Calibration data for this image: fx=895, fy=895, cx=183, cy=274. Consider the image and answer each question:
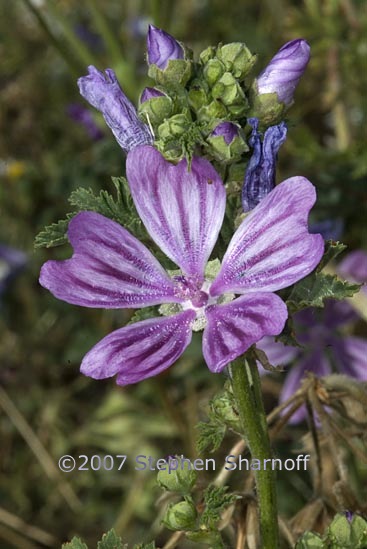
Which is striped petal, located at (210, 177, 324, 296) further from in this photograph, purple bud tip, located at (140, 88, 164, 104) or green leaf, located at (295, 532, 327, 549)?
green leaf, located at (295, 532, 327, 549)

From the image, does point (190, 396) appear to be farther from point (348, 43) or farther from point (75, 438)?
point (348, 43)

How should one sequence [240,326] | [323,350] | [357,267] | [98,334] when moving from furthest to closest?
[98,334]
[357,267]
[323,350]
[240,326]

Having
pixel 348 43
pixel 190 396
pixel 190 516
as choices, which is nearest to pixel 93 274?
pixel 190 516

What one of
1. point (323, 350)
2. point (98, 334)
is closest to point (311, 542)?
point (323, 350)

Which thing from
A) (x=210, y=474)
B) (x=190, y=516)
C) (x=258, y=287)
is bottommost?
(x=210, y=474)

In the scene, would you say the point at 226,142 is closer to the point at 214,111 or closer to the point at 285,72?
the point at 214,111
